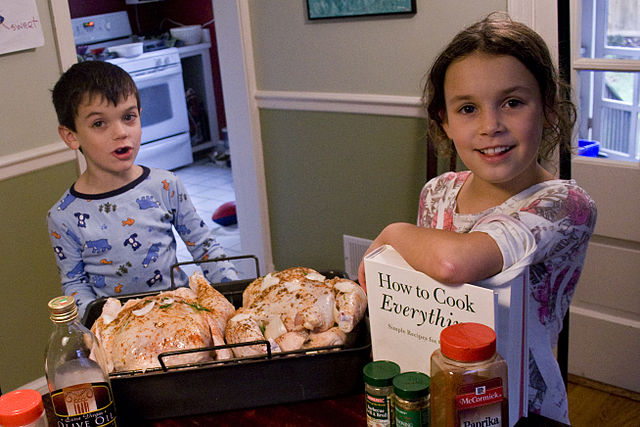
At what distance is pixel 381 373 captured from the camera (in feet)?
2.50

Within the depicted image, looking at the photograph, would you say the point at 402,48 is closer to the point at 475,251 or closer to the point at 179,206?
the point at 179,206

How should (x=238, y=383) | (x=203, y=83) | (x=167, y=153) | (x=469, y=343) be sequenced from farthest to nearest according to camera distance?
(x=203, y=83), (x=167, y=153), (x=238, y=383), (x=469, y=343)

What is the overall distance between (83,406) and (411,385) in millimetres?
400

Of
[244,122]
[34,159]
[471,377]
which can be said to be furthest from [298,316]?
[244,122]

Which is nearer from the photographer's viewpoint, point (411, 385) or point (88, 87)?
point (411, 385)

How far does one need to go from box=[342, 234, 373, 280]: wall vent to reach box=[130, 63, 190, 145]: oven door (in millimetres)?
2582

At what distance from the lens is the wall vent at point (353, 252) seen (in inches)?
108

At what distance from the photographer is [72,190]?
5.25ft

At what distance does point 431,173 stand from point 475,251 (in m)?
1.58

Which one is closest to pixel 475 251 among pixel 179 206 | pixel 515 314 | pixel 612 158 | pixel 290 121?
pixel 515 314

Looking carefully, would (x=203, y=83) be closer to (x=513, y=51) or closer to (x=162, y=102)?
(x=162, y=102)

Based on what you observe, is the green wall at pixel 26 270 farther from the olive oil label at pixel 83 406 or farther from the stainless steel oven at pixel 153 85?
the stainless steel oven at pixel 153 85

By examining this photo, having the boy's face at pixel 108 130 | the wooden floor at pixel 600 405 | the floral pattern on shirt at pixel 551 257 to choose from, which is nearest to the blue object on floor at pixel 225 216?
the wooden floor at pixel 600 405

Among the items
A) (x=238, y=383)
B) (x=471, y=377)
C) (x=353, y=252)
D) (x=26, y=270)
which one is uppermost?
(x=471, y=377)
